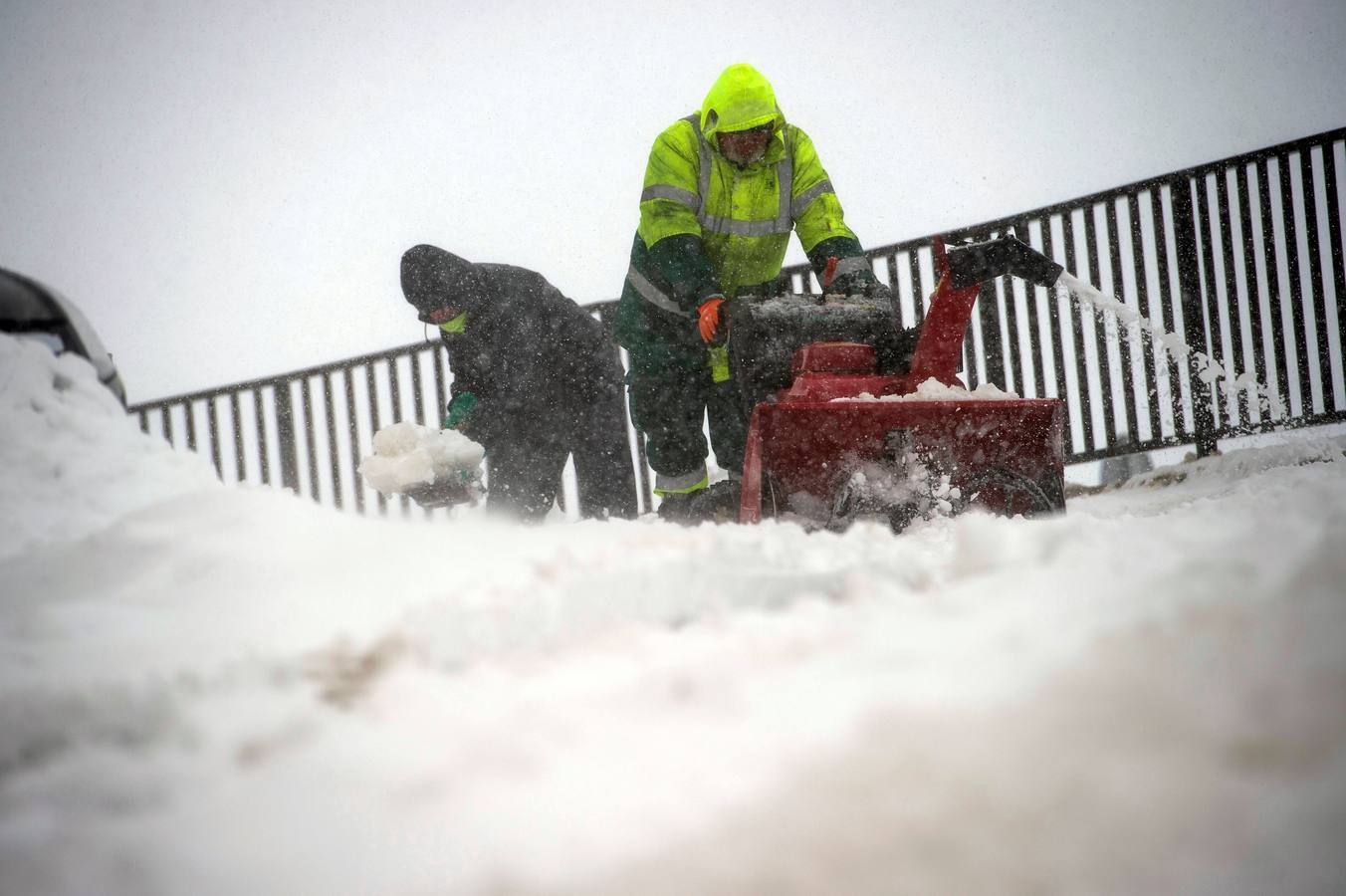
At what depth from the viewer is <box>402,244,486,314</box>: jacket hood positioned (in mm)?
3350

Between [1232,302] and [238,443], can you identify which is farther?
[238,443]

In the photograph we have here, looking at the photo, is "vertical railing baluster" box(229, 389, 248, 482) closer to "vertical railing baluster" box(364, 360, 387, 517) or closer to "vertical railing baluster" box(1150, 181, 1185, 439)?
"vertical railing baluster" box(364, 360, 387, 517)

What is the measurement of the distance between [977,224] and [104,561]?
480cm

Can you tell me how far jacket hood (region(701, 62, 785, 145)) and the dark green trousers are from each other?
2.65ft

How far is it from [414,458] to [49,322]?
1700 mm

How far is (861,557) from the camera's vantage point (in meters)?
1.07

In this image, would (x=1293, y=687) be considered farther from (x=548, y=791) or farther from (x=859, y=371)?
(x=859, y=371)

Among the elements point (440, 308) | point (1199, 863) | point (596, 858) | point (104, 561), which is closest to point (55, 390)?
point (104, 561)

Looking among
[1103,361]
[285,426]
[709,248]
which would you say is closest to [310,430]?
[285,426]

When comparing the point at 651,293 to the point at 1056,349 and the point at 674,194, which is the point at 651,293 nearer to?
the point at 674,194

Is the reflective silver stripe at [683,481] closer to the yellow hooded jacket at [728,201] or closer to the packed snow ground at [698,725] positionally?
the yellow hooded jacket at [728,201]

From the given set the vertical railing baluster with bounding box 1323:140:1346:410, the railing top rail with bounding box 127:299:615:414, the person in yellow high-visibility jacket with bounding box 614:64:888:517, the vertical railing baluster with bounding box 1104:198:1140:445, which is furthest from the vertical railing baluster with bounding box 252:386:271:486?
the vertical railing baluster with bounding box 1323:140:1346:410

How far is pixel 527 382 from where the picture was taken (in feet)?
11.0

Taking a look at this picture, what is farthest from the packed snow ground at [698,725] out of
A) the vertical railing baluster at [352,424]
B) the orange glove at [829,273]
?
the vertical railing baluster at [352,424]
